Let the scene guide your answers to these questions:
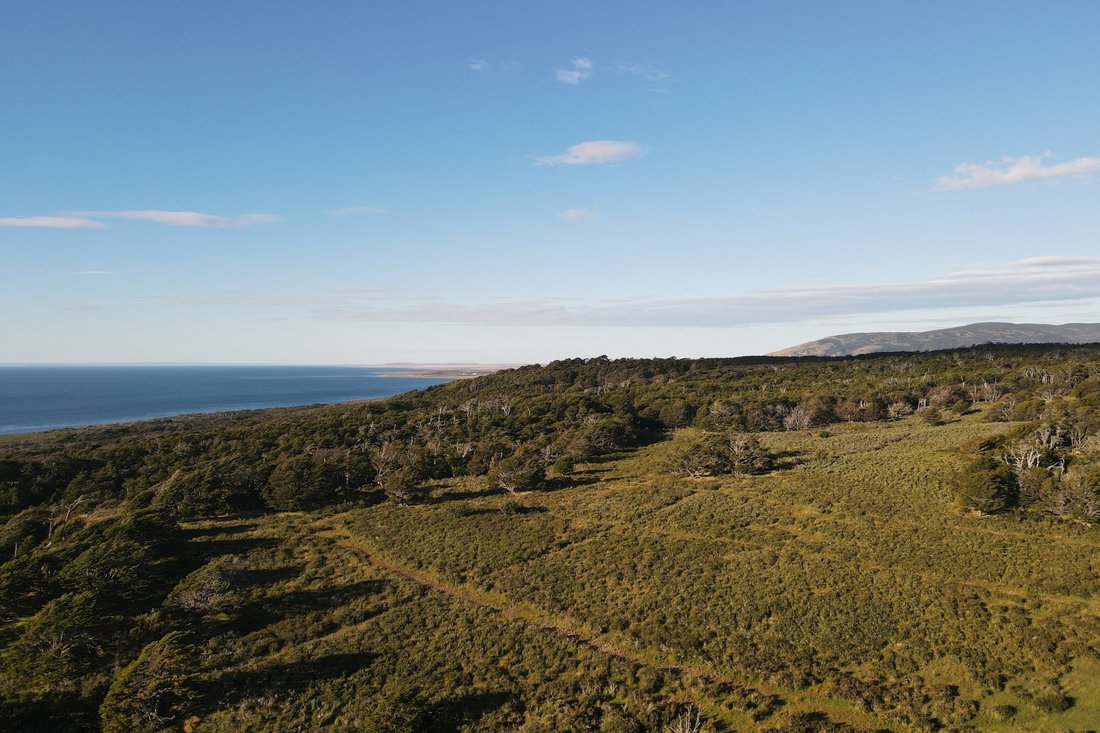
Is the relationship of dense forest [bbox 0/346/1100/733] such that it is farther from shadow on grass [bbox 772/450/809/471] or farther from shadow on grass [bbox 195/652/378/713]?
shadow on grass [bbox 772/450/809/471]

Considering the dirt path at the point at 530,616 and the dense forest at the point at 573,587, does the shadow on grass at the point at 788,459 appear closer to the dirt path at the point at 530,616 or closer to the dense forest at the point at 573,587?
the dense forest at the point at 573,587

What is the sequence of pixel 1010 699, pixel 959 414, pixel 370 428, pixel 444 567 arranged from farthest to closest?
pixel 370 428 < pixel 959 414 < pixel 444 567 < pixel 1010 699

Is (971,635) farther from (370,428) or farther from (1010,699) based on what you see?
(370,428)

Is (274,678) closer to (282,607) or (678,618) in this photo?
(282,607)

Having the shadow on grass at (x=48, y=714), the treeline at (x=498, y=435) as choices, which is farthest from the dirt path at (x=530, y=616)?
the treeline at (x=498, y=435)

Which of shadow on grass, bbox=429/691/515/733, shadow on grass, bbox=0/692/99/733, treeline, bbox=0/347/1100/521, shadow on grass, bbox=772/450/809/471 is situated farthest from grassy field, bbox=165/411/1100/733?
treeline, bbox=0/347/1100/521

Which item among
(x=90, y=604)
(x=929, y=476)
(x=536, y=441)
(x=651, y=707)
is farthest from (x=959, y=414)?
(x=90, y=604)
